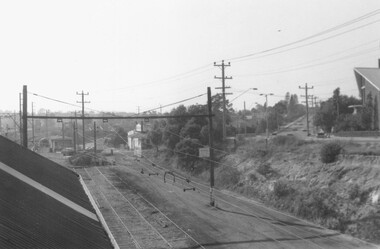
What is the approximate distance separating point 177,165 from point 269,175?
18290mm

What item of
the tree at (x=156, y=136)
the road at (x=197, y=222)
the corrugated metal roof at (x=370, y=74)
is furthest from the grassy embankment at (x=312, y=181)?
the tree at (x=156, y=136)

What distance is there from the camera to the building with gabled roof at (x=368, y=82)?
47625 mm

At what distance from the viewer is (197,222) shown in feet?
77.4

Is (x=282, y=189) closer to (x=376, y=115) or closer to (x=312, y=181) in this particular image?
(x=312, y=181)

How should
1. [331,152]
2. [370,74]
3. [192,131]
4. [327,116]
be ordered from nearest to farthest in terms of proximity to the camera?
[331,152], [192,131], [370,74], [327,116]

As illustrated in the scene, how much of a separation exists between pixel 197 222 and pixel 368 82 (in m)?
37.7

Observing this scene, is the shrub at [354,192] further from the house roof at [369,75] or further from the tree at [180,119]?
the tree at [180,119]

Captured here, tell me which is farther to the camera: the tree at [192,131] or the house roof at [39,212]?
the tree at [192,131]

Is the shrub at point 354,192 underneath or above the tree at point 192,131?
underneath

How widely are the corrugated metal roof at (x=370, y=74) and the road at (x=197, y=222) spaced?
2794 centimetres

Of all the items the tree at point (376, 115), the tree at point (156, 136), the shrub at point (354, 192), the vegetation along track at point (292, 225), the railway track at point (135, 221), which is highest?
the tree at point (376, 115)

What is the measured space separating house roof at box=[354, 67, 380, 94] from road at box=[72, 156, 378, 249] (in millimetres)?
27950

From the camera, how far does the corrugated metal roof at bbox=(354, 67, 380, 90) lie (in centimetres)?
4898

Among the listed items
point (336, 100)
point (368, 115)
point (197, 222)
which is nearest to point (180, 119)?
point (368, 115)
